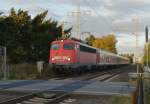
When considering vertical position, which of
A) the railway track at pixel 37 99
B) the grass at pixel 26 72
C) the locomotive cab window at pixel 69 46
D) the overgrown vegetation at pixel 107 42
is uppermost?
the overgrown vegetation at pixel 107 42

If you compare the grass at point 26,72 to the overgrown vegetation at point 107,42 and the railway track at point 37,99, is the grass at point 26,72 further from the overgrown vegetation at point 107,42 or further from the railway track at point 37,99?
the overgrown vegetation at point 107,42

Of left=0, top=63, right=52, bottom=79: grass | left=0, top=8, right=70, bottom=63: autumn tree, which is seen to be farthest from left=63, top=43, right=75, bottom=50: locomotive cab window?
left=0, top=8, right=70, bottom=63: autumn tree

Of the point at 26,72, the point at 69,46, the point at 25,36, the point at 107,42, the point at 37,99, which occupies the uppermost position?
the point at 107,42

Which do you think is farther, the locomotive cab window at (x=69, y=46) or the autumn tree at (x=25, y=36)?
the autumn tree at (x=25, y=36)

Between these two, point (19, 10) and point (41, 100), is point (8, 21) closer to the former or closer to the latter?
point (19, 10)

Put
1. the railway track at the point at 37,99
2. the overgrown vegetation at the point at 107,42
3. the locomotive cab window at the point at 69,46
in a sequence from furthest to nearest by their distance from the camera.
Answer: the overgrown vegetation at the point at 107,42
the locomotive cab window at the point at 69,46
the railway track at the point at 37,99

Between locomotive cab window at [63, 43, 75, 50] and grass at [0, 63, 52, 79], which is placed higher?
locomotive cab window at [63, 43, 75, 50]

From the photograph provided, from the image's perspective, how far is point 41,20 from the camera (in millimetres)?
61656

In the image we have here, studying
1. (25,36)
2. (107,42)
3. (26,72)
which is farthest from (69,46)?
(107,42)

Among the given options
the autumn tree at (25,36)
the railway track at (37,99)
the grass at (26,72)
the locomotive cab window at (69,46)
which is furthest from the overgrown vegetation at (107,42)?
the railway track at (37,99)

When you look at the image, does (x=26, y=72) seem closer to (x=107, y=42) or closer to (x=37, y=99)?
(x=37, y=99)

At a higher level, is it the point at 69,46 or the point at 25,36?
the point at 25,36

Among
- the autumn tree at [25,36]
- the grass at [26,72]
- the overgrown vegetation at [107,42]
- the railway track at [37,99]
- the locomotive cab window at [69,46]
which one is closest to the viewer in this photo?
the railway track at [37,99]

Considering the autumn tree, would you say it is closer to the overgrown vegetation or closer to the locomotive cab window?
the locomotive cab window
